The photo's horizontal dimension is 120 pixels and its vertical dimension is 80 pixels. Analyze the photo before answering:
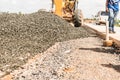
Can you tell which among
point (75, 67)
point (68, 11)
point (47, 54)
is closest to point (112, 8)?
point (47, 54)

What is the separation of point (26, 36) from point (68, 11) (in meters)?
10.6

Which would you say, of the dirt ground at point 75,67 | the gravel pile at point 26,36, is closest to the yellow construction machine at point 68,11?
the gravel pile at point 26,36

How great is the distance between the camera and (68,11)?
30.7 m

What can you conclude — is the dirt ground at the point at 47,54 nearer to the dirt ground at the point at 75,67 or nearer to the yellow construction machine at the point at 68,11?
the dirt ground at the point at 75,67

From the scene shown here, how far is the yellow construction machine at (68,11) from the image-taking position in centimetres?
2808

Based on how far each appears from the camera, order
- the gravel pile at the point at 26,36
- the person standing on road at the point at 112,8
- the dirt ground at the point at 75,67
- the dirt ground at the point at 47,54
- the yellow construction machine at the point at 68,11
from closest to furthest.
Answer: the dirt ground at the point at 75,67 → the dirt ground at the point at 47,54 → the gravel pile at the point at 26,36 → the person standing on road at the point at 112,8 → the yellow construction machine at the point at 68,11

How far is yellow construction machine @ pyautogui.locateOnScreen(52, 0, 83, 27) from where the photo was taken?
2808 centimetres

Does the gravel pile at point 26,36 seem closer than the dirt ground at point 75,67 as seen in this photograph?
No

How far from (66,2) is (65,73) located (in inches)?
807

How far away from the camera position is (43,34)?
70.2 ft

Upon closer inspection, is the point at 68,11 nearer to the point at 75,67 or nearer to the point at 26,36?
the point at 26,36

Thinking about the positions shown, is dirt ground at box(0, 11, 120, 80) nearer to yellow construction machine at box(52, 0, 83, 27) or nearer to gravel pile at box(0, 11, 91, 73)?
gravel pile at box(0, 11, 91, 73)

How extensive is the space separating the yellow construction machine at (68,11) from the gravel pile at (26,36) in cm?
217

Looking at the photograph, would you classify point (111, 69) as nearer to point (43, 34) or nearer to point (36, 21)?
point (43, 34)
